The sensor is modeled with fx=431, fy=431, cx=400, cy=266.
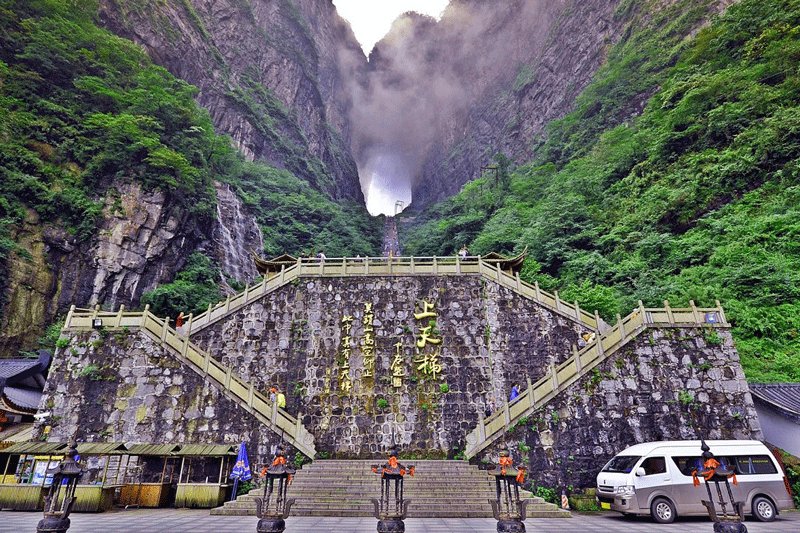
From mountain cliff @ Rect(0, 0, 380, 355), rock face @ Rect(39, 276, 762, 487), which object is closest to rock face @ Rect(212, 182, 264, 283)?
mountain cliff @ Rect(0, 0, 380, 355)

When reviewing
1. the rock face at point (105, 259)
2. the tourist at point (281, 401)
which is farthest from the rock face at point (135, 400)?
A: the rock face at point (105, 259)

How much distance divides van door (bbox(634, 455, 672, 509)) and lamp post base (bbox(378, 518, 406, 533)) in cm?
741

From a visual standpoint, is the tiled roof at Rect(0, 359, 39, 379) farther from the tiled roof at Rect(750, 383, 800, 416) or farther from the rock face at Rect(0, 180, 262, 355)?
the tiled roof at Rect(750, 383, 800, 416)

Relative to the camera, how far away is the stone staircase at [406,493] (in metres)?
12.6

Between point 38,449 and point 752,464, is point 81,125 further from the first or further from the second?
point 752,464

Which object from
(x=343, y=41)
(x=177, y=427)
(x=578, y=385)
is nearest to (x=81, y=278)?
(x=177, y=427)

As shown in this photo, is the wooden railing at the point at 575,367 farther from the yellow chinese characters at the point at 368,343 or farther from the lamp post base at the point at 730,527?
the lamp post base at the point at 730,527

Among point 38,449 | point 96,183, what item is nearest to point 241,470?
point 38,449

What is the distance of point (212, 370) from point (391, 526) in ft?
38.5

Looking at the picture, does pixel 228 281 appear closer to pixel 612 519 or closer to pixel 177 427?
pixel 177 427

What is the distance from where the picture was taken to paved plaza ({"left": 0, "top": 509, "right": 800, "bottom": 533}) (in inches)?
386

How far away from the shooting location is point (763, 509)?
11.4m

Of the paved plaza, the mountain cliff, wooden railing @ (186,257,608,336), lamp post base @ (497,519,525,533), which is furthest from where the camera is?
the mountain cliff

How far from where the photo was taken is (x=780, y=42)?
2998 cm
